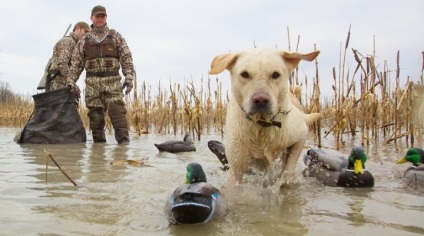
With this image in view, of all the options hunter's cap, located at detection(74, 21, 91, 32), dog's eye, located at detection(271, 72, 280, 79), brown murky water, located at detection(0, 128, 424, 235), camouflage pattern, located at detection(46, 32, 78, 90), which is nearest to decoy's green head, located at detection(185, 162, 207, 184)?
brown murky water, located at detection(0, 128, 424, 235)

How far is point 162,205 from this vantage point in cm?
299

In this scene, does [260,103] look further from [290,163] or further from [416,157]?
[416,157]

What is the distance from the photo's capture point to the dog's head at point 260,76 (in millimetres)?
3158

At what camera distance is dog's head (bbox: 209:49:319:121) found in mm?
3158

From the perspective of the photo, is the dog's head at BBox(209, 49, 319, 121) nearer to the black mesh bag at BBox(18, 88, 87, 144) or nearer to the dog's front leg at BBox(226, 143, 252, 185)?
the dog's front leg at BBox(226, 143, 252, 185)

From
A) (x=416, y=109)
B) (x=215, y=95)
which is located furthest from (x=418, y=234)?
(x=215, y=95)

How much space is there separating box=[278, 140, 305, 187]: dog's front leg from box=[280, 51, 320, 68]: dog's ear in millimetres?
834

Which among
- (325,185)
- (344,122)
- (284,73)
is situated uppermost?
(284,73)

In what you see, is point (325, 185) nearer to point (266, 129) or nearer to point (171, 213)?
point (266, 129)

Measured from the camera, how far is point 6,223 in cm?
240

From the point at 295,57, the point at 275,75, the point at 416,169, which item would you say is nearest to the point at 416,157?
the point at 416,169

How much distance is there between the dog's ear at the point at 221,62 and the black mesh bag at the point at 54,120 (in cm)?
562

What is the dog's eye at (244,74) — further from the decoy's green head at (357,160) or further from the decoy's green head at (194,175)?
the decoy's green head at (357,160)

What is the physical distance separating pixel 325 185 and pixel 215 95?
902 cm
